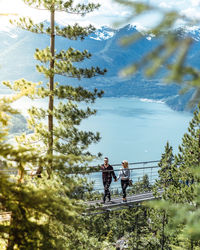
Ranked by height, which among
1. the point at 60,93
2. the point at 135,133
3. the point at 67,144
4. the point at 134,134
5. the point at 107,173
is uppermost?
the point at 135,133

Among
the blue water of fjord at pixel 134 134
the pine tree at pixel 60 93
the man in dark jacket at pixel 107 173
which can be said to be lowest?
the man in dark jacket at pixel 107 173

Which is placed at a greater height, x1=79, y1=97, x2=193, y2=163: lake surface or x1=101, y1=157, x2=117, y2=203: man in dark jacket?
x1=79, y1=97, x2=193, y2=163: lake surface

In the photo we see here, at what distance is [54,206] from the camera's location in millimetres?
3480

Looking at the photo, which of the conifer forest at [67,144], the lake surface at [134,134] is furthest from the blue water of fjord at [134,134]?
the conifer forest at [67,144]

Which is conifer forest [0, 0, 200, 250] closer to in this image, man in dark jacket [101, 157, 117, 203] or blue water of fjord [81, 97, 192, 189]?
man in dark jacket [101, 157, 117, 203]

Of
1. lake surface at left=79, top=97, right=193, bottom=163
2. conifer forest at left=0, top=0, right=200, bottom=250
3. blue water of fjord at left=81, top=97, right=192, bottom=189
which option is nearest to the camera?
conifer forest at left=0, top=0, right=200, bottom=250

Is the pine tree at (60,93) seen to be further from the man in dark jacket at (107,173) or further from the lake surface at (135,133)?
the lake surface at (135,133)

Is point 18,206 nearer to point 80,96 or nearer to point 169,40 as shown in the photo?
point 169,40

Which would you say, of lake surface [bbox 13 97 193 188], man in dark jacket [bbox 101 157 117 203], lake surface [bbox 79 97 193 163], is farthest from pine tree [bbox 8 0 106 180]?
lake surface [bbox 79 97 193 163]

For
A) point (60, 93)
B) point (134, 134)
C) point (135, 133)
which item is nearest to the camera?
point (60, 93)

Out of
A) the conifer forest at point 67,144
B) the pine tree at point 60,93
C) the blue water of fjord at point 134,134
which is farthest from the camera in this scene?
the blue water of fjord at point 134,134

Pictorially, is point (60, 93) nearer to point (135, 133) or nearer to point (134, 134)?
point (134, 134)

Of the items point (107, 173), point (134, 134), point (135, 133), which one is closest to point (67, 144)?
point (107, 173)

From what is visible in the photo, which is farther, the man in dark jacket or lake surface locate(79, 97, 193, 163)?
lake surface locate(79, 97, 193, 163)
